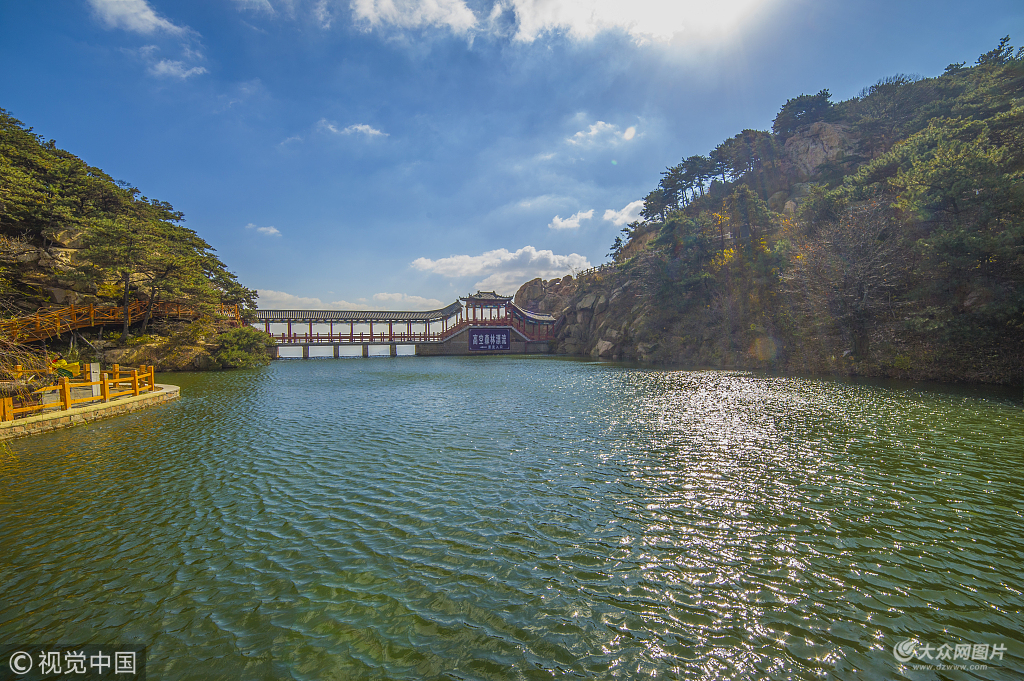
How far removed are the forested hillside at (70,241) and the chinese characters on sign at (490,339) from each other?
30185mm

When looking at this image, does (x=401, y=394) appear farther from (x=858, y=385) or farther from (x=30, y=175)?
(x=30, y=175)

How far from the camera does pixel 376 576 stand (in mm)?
4578

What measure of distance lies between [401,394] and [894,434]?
17559 mm

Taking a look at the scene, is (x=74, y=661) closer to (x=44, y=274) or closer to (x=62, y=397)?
(x=62, y=397)

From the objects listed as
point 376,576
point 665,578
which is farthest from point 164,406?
point 665,578

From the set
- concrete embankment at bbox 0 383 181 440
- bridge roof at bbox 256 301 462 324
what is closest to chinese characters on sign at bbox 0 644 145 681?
concrete embankment at bbox 0 383 181 440

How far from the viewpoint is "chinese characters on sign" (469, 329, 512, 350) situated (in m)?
52.8

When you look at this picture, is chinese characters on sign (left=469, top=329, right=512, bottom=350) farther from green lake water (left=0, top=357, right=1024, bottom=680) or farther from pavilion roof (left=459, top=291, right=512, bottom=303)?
green lake water (left=0, top=357, right=1024, bottom=680)

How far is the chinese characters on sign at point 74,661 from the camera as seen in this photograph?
124 inches

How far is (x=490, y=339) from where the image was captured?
175 feet

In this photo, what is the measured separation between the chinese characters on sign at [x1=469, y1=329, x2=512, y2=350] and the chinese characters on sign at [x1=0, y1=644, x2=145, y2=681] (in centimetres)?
4938

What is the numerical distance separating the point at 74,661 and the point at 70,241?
3323cm

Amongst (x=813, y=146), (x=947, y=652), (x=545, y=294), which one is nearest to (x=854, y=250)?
(x=947, y=652)

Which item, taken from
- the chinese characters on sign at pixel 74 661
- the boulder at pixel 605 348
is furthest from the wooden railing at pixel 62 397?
the boulder at pixel 605 348
